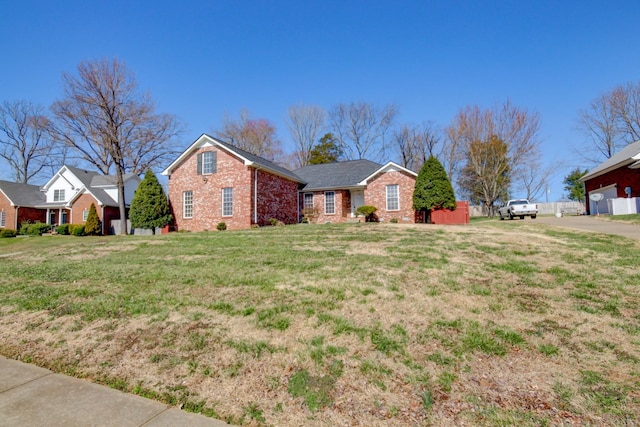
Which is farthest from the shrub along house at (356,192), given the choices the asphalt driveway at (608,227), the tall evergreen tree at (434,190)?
the asphalt driveway at (608,227)

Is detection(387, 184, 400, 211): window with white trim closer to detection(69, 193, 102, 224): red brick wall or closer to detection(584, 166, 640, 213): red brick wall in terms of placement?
detection(584, 166, 640, 213): red brick wall

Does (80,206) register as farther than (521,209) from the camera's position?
Yes

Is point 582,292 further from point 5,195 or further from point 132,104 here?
point 5,195

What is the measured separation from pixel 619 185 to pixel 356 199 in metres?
17.4

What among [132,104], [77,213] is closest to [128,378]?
[132,104]

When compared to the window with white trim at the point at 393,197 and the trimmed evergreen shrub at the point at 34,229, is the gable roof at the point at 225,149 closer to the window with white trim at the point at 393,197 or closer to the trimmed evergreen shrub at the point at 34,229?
the window with white trim at the point at 393,197

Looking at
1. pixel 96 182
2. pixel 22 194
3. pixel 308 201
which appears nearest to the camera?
pixel 308 201

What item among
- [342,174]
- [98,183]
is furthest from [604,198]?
[98,183]

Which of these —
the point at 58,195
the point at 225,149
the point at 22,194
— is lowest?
the point at 58,195

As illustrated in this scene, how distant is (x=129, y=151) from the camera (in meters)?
28.0

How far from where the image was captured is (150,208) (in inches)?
800

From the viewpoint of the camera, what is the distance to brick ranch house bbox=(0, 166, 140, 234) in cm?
2880

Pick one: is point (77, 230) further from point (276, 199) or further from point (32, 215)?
point (276, 199)

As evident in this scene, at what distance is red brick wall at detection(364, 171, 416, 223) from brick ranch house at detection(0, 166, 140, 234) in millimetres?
22878
